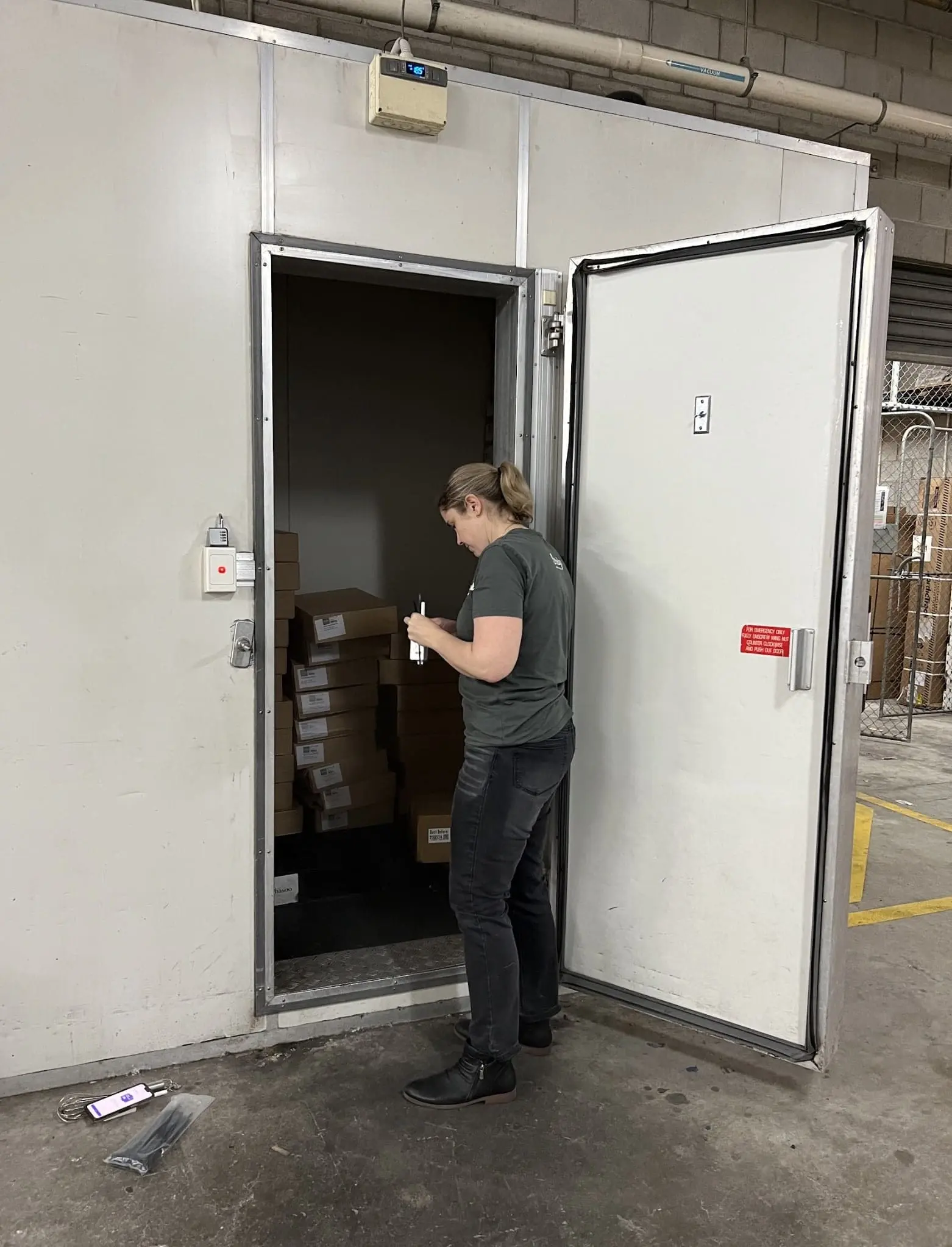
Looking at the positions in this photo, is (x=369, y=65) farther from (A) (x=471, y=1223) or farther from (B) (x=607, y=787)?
(A) (x=471, y=1223)

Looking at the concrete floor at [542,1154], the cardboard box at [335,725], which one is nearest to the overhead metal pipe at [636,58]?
the cardboard box at [335,725]

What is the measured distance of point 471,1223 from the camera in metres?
1.75

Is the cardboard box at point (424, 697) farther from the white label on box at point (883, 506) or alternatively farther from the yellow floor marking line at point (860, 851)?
the white label on box at point (883, 506)

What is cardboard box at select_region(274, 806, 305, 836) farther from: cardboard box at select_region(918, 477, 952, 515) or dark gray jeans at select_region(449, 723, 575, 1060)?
cardboard box at select_region(918, 477, 952, 515)

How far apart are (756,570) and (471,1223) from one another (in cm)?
156

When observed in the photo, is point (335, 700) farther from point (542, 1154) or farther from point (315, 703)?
point (542, 1154)

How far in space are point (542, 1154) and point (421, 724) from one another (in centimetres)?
201

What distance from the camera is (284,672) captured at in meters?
3.52

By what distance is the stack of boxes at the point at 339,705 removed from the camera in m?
3.56

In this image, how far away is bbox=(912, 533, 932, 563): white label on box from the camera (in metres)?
6.85

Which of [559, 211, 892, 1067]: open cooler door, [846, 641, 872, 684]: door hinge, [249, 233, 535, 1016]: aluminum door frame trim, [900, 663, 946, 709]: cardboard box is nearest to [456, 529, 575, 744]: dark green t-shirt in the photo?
[559, 211, 892, 1067]: open cooler door

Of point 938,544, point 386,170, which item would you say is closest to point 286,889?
point 386,170

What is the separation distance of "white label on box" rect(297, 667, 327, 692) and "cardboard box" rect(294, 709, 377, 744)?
128 mm

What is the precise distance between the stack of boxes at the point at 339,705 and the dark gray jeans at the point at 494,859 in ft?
5.15
